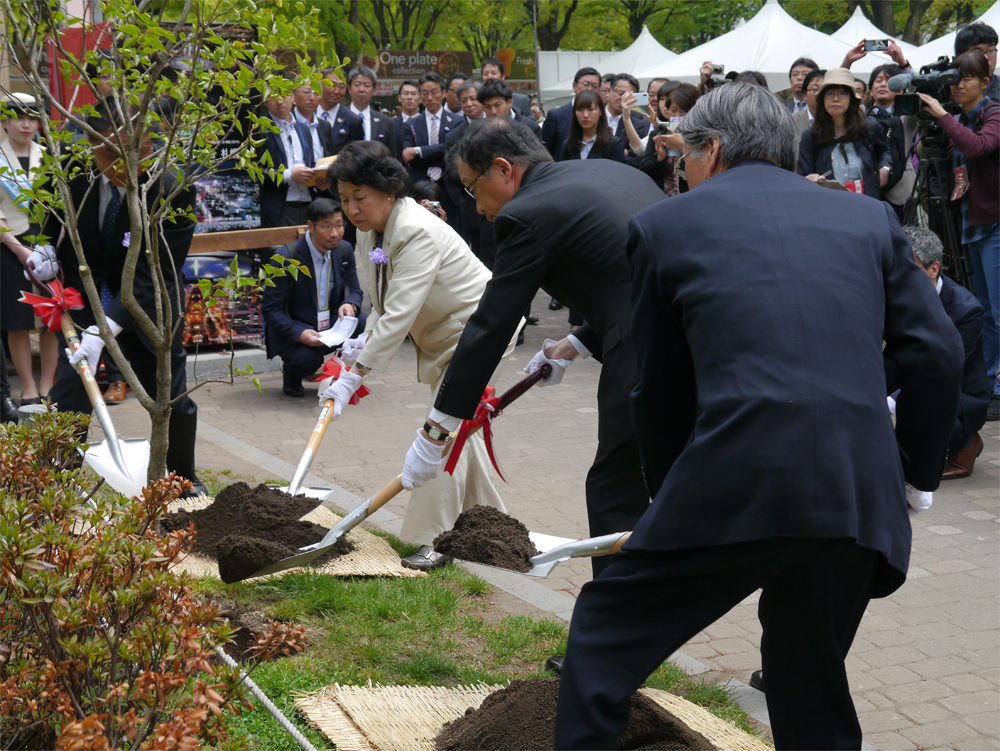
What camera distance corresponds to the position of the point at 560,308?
1123 cm

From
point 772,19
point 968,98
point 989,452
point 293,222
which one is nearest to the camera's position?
point 989,452

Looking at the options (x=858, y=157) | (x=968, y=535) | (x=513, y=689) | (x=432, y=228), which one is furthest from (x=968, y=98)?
(x=513, y=689)

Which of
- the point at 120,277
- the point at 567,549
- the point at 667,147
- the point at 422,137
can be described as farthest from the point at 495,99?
the point at 567,549

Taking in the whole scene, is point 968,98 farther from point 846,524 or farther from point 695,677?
point 846,524

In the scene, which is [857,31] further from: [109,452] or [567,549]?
[567,549]

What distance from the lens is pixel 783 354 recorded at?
204cm

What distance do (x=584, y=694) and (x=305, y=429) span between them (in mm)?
5122

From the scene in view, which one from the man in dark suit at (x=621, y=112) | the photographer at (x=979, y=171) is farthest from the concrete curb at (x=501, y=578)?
the man in dark suit at (x=621, y=112)

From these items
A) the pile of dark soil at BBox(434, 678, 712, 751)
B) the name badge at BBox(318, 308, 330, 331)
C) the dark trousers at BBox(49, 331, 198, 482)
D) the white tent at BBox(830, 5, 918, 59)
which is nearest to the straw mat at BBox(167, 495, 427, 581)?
the dark trousers at BBox(49, 331, 198, 482)

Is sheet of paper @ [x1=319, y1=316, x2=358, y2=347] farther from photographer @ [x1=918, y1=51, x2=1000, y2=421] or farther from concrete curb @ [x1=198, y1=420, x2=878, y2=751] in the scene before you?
photographer @ [x1=918, y1=51, x2=1000, y2=421]

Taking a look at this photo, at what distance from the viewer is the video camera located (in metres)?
6.59

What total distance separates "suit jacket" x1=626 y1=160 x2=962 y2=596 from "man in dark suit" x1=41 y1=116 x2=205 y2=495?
3272 millimetres

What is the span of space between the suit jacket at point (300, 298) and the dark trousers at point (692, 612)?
5849 mm

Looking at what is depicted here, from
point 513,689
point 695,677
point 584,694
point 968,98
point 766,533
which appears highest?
point 968,98
